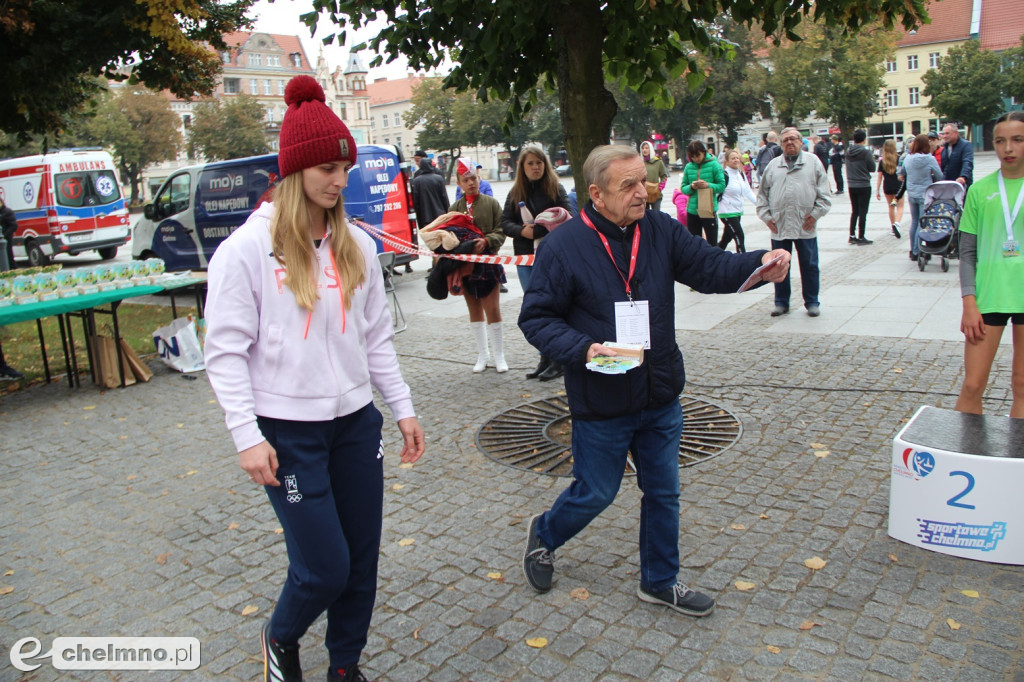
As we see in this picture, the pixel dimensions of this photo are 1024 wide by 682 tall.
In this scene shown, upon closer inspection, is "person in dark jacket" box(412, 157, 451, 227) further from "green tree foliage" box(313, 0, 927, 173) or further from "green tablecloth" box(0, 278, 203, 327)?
"green tree foliage" box(313, 0, 927, 173)

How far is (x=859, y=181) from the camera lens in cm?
1362

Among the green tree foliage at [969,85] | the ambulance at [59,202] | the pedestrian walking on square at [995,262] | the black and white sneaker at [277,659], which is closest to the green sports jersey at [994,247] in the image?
the pedestrian walking on square at [995,262]

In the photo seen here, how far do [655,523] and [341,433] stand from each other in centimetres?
138

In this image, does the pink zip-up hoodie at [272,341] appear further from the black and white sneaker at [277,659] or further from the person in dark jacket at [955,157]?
the person in dark jacket at [955,157]

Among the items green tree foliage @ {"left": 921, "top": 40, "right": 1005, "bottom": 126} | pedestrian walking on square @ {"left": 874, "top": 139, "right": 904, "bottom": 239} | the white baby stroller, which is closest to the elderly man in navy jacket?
the white baby stroller

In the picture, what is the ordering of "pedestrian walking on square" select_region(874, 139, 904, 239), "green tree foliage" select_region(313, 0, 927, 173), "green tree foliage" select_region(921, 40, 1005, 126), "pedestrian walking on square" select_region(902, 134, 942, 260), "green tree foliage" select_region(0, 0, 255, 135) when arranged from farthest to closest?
"green tree foliage" select_region(921, 40, 1005, 126) → "pedestrian walking on square" select_region(874, 139, 904, 239) → "pedestrian walking on square" select_region(902, 134, 942, 260) → "green tree foliage" select_region(0, 0, 255, 135) → "green tree foliage" select_region(313, 0, 927, 173)

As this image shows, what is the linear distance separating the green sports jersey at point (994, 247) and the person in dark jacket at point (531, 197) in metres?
3.26

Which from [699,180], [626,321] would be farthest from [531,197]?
[699,180]

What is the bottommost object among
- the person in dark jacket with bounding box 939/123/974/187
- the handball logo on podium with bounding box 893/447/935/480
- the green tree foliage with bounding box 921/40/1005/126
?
the handball logo on podium with bounding box 893/447/935/480

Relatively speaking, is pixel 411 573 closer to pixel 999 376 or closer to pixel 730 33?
pixel 999 376

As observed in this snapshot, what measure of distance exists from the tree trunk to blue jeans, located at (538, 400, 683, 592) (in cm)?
225

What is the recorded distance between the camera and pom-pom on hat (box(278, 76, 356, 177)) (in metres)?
2.57

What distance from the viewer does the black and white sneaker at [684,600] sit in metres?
3.40

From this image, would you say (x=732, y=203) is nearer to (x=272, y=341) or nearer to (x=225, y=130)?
(x=272, y=341)
